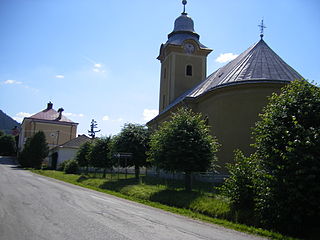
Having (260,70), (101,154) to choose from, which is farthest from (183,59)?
(260,70)

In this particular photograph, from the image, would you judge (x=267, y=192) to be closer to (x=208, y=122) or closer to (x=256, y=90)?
(x=256, y=90)

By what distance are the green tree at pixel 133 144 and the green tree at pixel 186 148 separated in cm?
820

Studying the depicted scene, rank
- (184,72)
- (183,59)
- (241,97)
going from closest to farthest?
(241,97) → (183,59) → (184,72)

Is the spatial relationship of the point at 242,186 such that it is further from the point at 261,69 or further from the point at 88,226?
the point at 261,69

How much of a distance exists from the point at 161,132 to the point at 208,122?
8655mm

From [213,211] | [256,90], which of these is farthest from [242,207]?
[256,90]

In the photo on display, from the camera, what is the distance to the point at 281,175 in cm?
958

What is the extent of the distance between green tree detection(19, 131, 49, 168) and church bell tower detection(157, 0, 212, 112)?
22.6m

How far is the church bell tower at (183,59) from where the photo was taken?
1534 inches

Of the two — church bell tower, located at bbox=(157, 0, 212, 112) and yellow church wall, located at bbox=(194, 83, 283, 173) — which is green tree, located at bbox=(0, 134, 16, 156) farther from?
yellow church wall, located at bbox=(194, 83, 283, 173)

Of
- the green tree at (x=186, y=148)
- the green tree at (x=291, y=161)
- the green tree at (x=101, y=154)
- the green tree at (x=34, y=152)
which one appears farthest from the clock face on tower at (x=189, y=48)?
the green tree at (x=291, y=161)

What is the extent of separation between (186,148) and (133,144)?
32.6 ft

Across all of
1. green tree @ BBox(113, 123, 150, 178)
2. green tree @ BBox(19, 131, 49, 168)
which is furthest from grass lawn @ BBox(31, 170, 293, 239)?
green tree @ BBox(19, 131, 49, 168)

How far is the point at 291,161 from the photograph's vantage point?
909 cm
